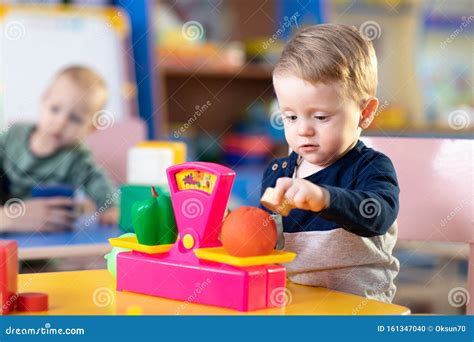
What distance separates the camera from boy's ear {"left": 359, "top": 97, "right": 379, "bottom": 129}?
127 centimetres

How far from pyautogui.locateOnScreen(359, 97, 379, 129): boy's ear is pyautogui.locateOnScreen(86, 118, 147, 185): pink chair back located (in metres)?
1.42

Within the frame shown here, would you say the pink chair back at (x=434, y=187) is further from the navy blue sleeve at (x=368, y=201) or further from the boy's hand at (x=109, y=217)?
→ the boy's hand at (x=109, y=217)

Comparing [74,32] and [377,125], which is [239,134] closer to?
[377,125]

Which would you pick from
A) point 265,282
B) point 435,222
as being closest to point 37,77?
point 435,222

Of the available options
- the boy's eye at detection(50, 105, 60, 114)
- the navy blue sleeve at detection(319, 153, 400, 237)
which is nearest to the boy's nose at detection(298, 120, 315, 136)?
the navy blue sleeve at detection(319, 153, 400, 237)

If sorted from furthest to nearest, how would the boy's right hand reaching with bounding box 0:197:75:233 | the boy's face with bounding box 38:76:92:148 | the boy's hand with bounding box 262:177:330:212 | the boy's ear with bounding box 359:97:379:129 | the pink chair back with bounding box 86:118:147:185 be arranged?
the pink chair back with bounding box 86:118:147:185 < the boy's face with bounding box 38:76:92:148 < the boy's right hand reaching with bounding box 0:197:75:233 < the boy's ear with bounding box 359:97:379:129 < the boy's hand with bounding box 262:177:330:212

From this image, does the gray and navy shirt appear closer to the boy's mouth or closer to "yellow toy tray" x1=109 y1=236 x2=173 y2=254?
the boy's mouth

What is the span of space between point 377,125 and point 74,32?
1.70 m

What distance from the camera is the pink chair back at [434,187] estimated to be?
1.44m

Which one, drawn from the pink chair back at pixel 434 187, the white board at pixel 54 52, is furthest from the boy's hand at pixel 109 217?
the pink chair back at pixel 434 187

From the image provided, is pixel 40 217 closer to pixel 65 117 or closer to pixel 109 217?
pixel 109 217

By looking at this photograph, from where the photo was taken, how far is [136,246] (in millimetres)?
1108

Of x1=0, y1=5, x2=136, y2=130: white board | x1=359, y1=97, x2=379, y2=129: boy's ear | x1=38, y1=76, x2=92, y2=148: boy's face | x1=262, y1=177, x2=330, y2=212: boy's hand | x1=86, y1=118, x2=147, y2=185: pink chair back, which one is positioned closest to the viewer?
x1=262, y1=177, x2=330, y2=212: boy's hand
